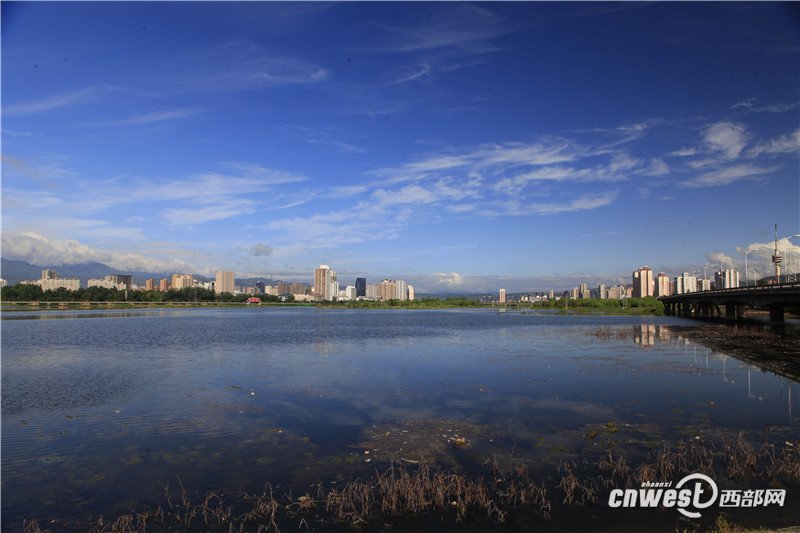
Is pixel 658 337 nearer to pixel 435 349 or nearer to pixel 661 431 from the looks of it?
pixel 435 349

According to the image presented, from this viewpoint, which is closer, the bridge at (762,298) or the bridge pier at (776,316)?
the bridge at (762,298)

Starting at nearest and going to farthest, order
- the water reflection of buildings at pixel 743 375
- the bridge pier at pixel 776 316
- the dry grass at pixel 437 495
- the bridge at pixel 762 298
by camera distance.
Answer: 1. the dry grass at pixel 437 495
2. the water reflection of buildings at pixel 743 375
3. the bridge at pixel 762 298
4. the bridge pier at pixel 776 316

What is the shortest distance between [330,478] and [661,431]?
42.0 feet

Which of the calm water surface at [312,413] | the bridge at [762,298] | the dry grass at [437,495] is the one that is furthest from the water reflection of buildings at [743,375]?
the bridge at [762,298]

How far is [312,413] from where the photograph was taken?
21.7 meters

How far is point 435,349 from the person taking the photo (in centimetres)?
4750

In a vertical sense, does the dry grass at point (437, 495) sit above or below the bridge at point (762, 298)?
below

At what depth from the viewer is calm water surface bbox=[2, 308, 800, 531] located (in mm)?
14469

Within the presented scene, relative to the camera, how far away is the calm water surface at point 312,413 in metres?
14.5

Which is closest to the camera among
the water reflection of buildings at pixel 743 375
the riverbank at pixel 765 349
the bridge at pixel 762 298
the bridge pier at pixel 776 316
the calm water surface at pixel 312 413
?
the calm water surface at pixel 312 413

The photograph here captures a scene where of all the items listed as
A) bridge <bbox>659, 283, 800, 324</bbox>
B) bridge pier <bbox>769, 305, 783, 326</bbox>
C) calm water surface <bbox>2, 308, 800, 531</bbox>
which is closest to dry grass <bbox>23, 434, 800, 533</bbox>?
calm water surface <bbox>2, 308, 800, 531</bbox>

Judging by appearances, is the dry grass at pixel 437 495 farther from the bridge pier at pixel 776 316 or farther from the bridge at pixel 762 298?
the bridge pier at pixel 776 316

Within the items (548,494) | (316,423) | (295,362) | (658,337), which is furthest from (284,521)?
(658,337)

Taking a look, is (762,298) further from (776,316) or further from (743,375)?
(743,375)
